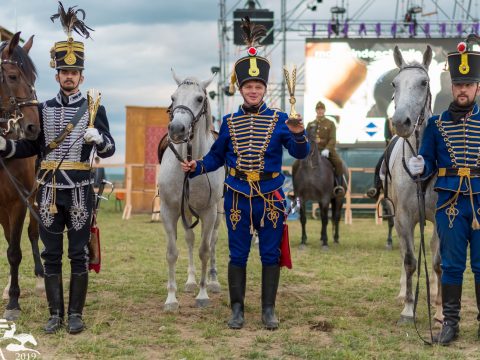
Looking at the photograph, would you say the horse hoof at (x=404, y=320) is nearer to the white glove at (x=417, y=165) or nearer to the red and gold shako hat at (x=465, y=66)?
the white glove at (x=417, y=165)

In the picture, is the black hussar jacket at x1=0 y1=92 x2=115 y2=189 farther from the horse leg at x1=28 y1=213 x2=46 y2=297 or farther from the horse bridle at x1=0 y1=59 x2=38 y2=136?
the horse leg at x1=28 y1=213 x2=46 y2=297

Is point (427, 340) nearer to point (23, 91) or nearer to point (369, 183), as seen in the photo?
point (23, 91)

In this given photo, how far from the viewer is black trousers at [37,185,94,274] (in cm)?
549

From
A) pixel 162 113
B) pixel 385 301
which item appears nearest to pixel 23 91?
pixel 385 301

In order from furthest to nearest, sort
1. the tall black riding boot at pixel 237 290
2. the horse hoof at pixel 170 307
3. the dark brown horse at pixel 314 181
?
the dark brown horse at pixel 314 181 → the horse hoof at pixel 170 307 → the tall black riding boot at pixel 237 290

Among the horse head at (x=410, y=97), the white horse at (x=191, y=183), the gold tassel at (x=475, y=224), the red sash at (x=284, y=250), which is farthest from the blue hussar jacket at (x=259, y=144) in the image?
the gold tassel at (x=475, y=224)

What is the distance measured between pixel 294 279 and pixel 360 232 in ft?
27.3

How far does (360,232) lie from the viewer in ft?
55.0

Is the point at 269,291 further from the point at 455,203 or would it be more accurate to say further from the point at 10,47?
the point at 10,47

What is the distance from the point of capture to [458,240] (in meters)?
5.32

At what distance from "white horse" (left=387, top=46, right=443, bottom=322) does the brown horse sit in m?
3.11

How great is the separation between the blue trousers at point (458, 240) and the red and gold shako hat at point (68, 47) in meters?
3.39

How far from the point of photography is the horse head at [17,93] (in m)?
5.27

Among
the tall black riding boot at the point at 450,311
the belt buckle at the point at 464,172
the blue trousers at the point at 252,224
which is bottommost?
the tall black riding boot at the point at 450,311
